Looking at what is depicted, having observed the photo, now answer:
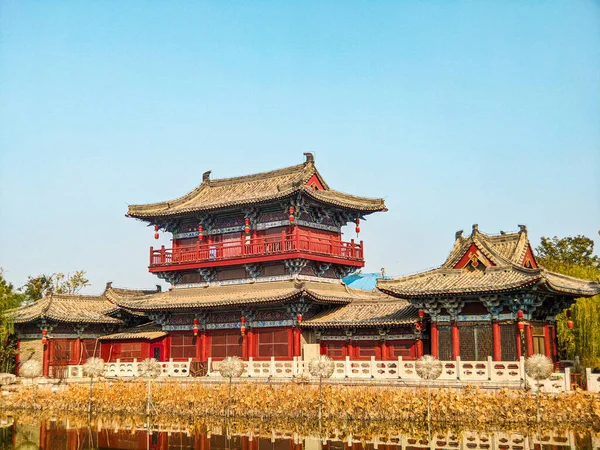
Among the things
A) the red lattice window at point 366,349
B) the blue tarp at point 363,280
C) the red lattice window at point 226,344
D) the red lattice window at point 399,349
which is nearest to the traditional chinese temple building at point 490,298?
the red lattice window at point 399,349

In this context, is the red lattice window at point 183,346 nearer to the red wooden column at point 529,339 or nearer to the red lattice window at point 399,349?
the red lattice window at point 399,349

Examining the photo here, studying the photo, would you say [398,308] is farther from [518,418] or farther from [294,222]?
[518,418]

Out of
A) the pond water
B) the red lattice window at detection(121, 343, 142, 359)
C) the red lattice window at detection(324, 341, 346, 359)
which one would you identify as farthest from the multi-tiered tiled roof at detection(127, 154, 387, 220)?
the pond water

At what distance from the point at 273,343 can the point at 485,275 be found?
40.1ft

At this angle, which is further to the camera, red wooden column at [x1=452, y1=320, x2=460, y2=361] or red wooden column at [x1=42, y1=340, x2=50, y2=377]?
red wooden column at [x1=42, y1=340, x2=50, y2=377]

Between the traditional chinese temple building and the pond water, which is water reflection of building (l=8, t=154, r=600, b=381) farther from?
the pond water

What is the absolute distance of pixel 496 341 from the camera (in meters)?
33.2

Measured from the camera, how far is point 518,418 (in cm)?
2838

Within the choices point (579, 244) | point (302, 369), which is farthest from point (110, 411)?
point (579, 244)

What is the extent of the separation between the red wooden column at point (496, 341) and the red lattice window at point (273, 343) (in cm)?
1125

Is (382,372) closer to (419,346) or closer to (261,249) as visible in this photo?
(419,346)

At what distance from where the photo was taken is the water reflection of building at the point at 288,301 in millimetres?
34062

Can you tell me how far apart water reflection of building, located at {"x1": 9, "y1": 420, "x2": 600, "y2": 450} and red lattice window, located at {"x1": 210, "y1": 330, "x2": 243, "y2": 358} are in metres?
12.2

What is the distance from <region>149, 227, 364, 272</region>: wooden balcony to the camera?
1640 inches
